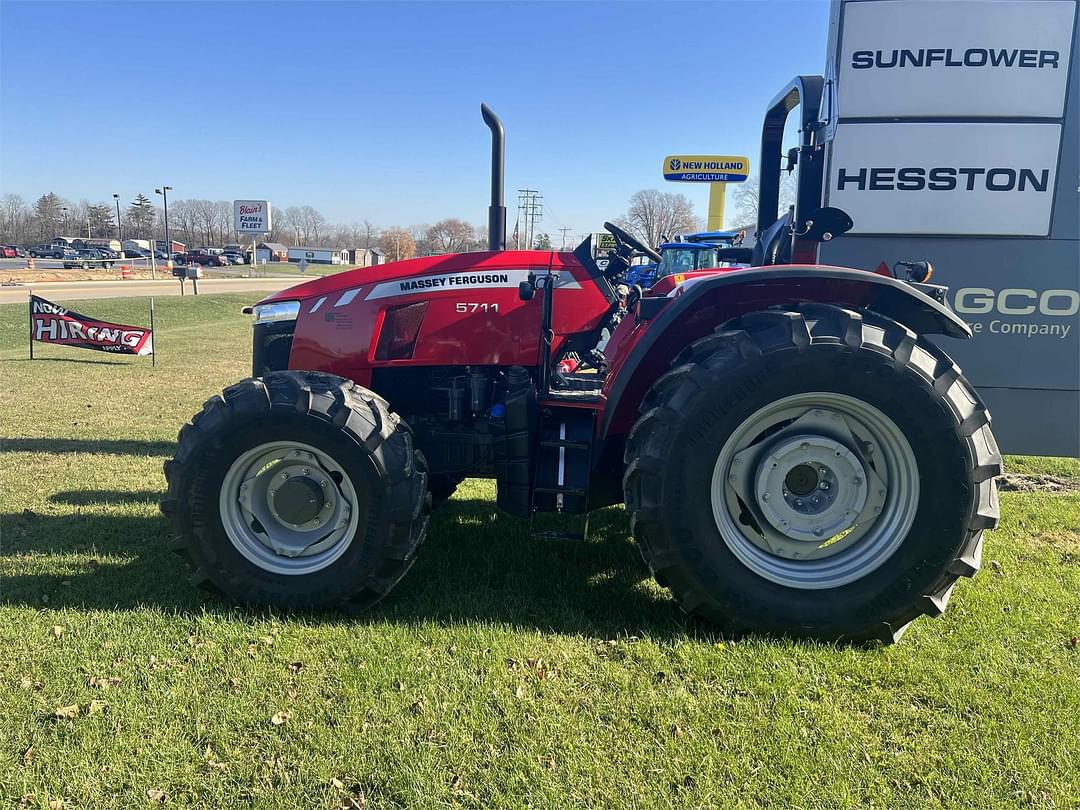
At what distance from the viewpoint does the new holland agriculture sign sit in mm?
27625

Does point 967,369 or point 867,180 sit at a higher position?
point 867,180

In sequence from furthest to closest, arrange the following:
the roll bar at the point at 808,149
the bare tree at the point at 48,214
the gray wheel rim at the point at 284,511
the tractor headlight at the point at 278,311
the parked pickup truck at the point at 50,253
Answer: the bare tree at the point at 48,214
the parked pickup truck at the point at 50,253
the tractor headlight at the point at 278,311
the roll bar at the point at 808,149
the gray wheel rim at the point at 284,511

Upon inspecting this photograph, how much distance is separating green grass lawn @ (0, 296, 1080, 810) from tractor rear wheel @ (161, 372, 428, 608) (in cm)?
18

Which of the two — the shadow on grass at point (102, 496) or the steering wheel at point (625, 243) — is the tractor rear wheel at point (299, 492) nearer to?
the steering wheel at point (625, 243)

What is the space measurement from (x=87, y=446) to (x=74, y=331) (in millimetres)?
5805

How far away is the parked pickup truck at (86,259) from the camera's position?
50.8 metres

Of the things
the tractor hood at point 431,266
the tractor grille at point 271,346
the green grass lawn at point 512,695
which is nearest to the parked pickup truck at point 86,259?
the tractor grille at point 271,346

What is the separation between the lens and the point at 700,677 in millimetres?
2596

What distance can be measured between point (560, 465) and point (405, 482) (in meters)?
0.68

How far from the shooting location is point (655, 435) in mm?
2709

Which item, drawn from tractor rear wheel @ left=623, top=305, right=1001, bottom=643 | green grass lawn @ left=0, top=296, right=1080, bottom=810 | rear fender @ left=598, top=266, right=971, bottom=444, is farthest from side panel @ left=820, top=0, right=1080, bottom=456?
tractor rear wheel @ left=623, top=305, right=1001, bottom=643

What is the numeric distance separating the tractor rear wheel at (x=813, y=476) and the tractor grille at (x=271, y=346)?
2.12 metres

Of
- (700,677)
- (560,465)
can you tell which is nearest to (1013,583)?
(700,677)

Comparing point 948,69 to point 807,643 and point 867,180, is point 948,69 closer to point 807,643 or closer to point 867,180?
point 867,180
